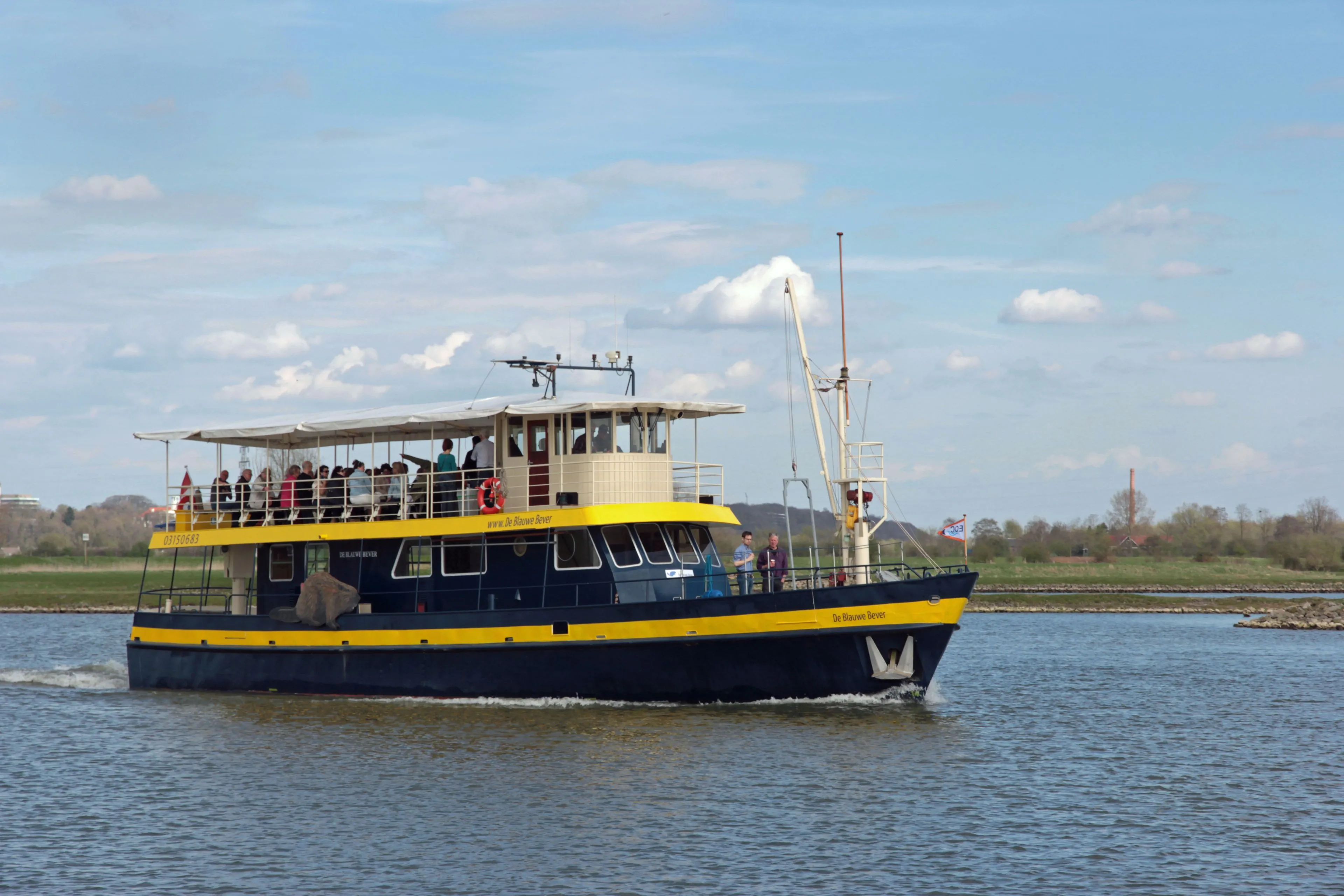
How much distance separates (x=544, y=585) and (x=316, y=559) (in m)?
5.19

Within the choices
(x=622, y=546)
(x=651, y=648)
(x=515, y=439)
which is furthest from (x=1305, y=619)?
(x=515, y=439)

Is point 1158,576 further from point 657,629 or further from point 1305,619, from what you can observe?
point 657,629

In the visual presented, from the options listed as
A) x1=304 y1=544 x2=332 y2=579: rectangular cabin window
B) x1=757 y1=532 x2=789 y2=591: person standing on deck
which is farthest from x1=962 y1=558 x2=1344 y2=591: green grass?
x1=304 y1=544 x2=332 y2=579: rectangular cabin window

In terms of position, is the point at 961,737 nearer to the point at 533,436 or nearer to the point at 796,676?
the point at 796,676

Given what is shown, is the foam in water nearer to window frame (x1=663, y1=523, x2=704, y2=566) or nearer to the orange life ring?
the orange life ring

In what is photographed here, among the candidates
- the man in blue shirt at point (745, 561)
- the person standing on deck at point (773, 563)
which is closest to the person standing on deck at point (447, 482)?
the man in blue shirt at point (745, 561)

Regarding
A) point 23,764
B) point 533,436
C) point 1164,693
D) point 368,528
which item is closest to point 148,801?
point 23,764

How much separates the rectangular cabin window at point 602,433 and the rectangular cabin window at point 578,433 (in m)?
0.16

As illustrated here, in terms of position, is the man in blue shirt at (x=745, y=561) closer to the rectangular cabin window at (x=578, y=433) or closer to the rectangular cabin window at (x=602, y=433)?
the rectangular cabin window at (x=602, y=433)

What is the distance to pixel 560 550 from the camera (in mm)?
23297

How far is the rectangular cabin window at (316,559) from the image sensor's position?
25344 mm

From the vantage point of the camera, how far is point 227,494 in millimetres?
26812

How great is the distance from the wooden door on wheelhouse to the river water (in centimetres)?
361

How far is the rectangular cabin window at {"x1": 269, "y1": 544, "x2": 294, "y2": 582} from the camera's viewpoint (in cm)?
2584
